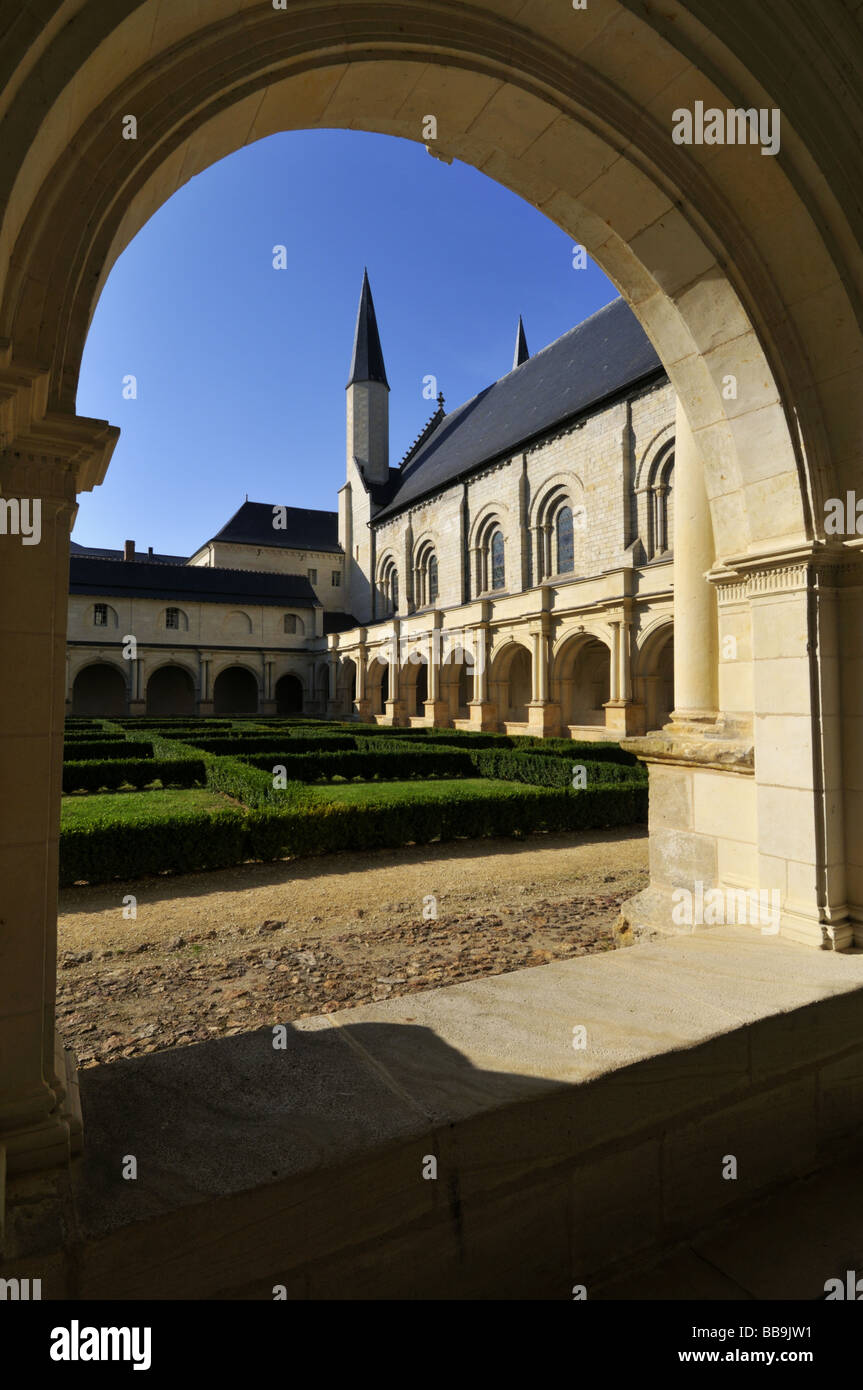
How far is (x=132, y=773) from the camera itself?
11.8 m

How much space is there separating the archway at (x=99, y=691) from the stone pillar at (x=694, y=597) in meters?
33.1

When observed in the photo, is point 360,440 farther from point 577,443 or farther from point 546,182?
point 546,182

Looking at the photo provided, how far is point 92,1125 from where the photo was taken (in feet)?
5.22

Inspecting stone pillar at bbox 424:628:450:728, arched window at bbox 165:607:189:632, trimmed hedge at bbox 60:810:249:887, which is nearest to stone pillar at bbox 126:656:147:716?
arched window at bbox 165:607:189:632

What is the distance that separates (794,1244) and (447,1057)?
3.41ft

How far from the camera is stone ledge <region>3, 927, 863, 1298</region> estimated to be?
1.32 meters

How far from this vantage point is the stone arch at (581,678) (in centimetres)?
2077

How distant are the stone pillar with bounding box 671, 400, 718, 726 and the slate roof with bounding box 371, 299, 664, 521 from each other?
55.6ft

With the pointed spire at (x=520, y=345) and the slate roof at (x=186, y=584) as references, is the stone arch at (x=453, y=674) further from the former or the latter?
the pointed spire at (x=520, y=345)

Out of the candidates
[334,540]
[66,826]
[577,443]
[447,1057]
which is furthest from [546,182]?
[334,540]

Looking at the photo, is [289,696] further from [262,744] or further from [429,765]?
[429,765]

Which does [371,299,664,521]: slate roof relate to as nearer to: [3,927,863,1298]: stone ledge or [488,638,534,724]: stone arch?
[488,638,534,724]: stone arch

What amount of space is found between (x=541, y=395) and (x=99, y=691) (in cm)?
2451

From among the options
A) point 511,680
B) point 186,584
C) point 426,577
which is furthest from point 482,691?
point 186,584
